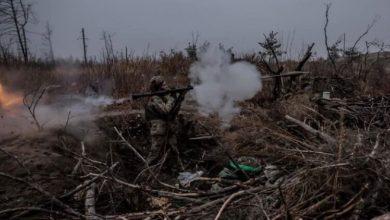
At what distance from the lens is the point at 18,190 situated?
599 cm

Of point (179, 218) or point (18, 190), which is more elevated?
point (179, 218)

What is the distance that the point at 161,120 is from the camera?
317 inches

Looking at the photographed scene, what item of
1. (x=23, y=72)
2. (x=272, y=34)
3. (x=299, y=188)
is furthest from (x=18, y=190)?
(x=23, y=72)

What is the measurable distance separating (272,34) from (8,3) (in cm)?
1903

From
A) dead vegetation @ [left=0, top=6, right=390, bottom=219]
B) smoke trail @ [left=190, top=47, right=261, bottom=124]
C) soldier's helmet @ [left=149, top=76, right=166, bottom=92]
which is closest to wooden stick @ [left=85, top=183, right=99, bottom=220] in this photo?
dead vegetation @ [left=0, top=6, right=390, bottom=219]

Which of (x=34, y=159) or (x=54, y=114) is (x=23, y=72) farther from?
(x=34, y=159)

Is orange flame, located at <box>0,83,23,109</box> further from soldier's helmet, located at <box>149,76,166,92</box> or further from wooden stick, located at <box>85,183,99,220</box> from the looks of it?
wooden stick, located at <box>85,183,99,220</box>

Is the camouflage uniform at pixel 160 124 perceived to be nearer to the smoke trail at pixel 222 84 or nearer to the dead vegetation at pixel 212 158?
the dead vegetation at pixel 212 158

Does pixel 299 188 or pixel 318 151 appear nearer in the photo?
pixel 299 188

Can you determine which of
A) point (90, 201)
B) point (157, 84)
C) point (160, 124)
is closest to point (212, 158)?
point (160, 124)

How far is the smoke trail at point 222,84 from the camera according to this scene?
9672mm

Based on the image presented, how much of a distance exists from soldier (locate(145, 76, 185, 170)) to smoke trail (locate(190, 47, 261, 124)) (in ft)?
6.11

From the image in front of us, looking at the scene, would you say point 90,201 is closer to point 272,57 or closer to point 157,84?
point 157,84

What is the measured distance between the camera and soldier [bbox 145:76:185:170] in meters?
8.00
